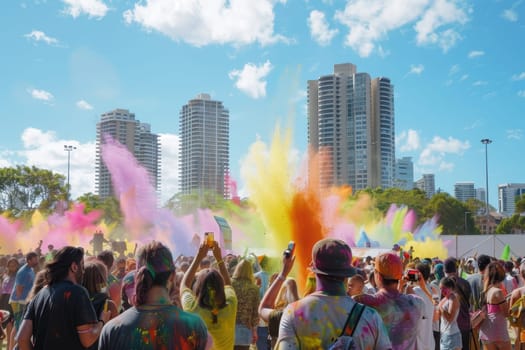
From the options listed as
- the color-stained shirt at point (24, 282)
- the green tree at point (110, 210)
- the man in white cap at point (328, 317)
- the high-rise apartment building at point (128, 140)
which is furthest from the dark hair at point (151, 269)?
the high-rise apartment building at point (128, 140)

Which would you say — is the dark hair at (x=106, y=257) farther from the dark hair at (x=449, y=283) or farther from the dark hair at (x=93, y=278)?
the dark hair at (x=449, y=283)

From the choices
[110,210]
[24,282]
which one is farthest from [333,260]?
[110,210]

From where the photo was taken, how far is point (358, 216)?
58.2 m

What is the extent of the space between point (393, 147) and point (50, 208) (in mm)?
70495

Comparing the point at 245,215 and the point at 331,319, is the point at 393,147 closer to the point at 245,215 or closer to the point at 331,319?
the point at 245,215

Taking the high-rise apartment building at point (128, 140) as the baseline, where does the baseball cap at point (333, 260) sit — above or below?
below

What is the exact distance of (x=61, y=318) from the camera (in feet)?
12.0

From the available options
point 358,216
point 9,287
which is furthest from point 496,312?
point 358,216

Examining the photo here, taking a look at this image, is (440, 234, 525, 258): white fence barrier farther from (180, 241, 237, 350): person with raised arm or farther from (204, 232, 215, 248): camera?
(180, 241, 237, 350): person with raised arm

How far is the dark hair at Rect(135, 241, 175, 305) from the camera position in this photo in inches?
114

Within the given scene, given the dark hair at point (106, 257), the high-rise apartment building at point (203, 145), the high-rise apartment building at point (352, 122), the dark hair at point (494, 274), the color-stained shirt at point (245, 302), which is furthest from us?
the high-rise apartment building at point (352, 122)

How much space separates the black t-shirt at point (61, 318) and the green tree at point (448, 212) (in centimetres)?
7201

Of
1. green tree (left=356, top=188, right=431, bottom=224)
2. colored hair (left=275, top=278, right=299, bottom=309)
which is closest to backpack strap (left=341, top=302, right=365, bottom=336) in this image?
colored hair (left=275, top=278, right=299, bottom=309)

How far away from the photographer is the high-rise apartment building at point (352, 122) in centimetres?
9594
